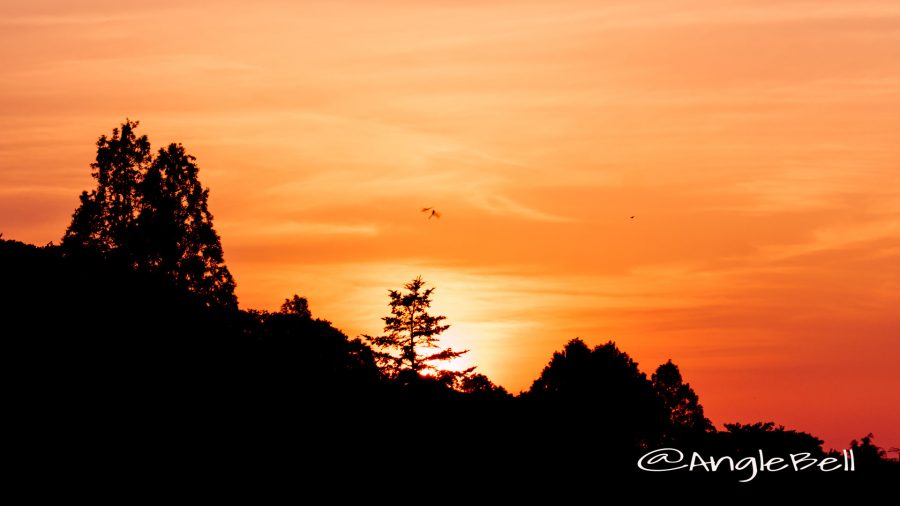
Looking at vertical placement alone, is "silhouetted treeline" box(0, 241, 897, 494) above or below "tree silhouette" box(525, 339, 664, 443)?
below

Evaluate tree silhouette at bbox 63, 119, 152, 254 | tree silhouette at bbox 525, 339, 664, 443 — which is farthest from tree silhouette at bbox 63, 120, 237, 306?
tree silhouette at bbox 525, 339, 664, 443

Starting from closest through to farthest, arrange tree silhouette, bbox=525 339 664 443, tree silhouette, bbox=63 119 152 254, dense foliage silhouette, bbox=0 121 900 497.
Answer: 1. dense foliage silhouette, bbox=0 121 900 497
2. tree silhouette, bbox=63 119 152 254
3. tree silhouette, bbox=525 339 664 443

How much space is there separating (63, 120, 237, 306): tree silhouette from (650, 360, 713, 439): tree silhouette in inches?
3254

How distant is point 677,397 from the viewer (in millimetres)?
156000

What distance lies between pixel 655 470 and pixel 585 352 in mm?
87821

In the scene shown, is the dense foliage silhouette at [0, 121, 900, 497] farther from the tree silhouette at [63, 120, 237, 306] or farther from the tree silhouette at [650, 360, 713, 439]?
the tree silhouette at [650, 360, 713, 439]

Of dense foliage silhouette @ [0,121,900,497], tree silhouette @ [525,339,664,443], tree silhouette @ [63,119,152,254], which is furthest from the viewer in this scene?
tree silhouette @ [525,339,664,443]

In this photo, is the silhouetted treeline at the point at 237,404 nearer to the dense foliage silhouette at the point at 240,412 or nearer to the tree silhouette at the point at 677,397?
the dense foliage silhouette at the point at 240,412

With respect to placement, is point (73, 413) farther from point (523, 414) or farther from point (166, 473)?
point (523, 414)

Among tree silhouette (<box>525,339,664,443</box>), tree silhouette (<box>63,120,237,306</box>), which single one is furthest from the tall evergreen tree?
tree silhouette (<box>525,339,664,443</box>)

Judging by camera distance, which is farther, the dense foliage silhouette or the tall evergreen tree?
the tall evergreen tree

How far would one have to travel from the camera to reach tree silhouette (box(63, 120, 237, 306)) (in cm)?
8375

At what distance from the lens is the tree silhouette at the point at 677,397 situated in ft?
504

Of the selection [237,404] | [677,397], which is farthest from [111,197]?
[677,397]
